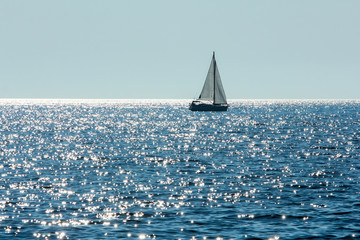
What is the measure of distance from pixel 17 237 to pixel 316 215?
16.7 metres

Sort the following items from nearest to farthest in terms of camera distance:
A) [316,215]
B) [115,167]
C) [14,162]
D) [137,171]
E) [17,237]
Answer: [17,237]
[316,215]
[137,171]
[115,167]
[14,162]

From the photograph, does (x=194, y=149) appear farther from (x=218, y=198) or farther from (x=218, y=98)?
(x=218, y=98)

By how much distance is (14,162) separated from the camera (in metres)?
56.1

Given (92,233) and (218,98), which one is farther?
(218,98)

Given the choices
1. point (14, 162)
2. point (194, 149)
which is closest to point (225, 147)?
point (194, 149)

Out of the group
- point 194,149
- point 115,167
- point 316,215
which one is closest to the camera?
point 316,215
